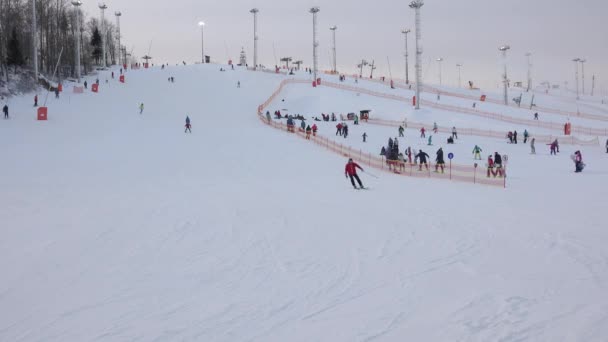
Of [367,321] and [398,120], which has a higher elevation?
[398,120]

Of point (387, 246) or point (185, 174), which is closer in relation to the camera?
point (387, 246)

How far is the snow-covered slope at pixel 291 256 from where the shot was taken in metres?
5.60

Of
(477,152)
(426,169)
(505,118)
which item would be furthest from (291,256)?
(505,118)

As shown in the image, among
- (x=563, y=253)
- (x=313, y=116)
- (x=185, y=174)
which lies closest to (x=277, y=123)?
(x=313, y=116)

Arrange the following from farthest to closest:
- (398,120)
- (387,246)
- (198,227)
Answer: (398,120) < (198,227) < (387,246)

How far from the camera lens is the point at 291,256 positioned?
8.53 metres

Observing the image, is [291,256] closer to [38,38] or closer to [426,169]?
[426,169]

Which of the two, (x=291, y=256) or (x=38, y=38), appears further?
(x=38, y=38)

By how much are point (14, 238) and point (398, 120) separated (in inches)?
1725

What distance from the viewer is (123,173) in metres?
20.8

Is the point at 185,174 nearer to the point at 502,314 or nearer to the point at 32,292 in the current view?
the point at 32,292

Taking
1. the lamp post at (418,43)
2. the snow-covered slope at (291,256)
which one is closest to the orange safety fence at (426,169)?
the snow-covered slope at (291,256)

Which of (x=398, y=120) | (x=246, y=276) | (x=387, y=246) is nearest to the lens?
(x=246, y=276)

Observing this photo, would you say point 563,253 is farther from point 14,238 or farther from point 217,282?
point 14,238
